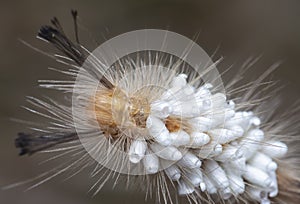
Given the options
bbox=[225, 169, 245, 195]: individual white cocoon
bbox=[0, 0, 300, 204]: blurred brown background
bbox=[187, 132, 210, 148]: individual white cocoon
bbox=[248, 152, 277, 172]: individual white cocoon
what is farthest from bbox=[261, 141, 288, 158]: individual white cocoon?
bbox=[0, 0, 300, 204]: blurred brown background

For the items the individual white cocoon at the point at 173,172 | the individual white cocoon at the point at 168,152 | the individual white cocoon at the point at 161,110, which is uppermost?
the individual white cocoon at the point at 161,110

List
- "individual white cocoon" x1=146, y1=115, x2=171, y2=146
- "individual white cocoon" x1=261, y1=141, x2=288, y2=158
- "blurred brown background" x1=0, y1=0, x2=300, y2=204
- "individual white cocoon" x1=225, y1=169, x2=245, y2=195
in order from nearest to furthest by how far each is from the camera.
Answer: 1. "individual white cocoon" x1=146, y1=115, x2=171, y2=146
2. "individual white cocoon" x1=225, y1=169, x2=245, y2=195
3. "individual white cocoon" x1=261, y1=141, x2=288, y2=158
4. "blurred brown background" x1=0, y1=0, x2=300, y2=204

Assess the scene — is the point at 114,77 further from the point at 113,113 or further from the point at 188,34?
the point at 188,34

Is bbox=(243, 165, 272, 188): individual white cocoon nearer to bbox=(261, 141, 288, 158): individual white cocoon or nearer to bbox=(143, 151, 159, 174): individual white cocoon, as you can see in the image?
bbox=(261, 141, 288, 158): individual white cocoon

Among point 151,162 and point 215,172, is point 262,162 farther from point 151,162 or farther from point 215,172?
point 151,162

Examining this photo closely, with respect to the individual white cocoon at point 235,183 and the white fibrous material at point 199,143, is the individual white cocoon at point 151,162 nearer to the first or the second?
the white fibrous material at point 199,143

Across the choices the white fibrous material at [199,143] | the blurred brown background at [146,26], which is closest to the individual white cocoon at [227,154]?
the white fibrous material at [199,143]
